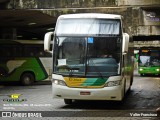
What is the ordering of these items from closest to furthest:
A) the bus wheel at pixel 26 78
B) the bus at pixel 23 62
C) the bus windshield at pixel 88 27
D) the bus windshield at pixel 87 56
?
the bus windshield at pixel 87 56
the bus windshield at pixel 88 27
the bus at pixel 23 62
the bus wheel at pixel 26 78

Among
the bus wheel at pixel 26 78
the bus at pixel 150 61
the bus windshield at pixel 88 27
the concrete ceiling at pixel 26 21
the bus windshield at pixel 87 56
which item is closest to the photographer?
the bus windshield at pixel 87 56

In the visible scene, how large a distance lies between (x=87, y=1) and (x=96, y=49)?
14557mm

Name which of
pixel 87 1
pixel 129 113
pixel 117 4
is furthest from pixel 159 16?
pixel 129 113

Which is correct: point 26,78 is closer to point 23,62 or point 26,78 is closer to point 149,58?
point 23,62

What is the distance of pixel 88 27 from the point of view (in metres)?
13.2

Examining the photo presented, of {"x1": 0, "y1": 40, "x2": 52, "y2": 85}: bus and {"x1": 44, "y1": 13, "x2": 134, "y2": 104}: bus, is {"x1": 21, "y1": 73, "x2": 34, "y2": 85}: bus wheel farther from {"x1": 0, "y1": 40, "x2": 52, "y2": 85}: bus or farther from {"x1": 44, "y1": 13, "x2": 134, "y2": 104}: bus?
{"x1": 44, "y1": 13, "x2": 134, "y2": 104}: bus

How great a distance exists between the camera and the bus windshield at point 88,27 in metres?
13.1

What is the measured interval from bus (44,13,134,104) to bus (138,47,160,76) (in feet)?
84.0

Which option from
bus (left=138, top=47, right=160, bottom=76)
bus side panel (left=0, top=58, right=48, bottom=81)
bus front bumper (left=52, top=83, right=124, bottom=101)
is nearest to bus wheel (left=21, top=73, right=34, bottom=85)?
bus side panel (left=0, top=58, right=48, bottom=81)

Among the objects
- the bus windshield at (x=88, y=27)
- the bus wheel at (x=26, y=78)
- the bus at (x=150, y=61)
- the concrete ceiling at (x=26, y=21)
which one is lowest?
the bus at (x=150, y=61)

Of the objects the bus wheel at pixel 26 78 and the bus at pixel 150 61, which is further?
the bus at pixel 150 61

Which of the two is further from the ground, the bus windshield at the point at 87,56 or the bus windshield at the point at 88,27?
the bus windshield at the point at 88,27

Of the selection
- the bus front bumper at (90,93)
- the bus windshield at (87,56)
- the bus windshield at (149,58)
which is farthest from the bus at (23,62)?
the bus windshield at (149,58)

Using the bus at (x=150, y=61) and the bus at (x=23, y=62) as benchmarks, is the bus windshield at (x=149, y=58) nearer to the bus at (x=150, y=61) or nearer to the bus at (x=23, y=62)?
the bus at (x=150, y=61)
